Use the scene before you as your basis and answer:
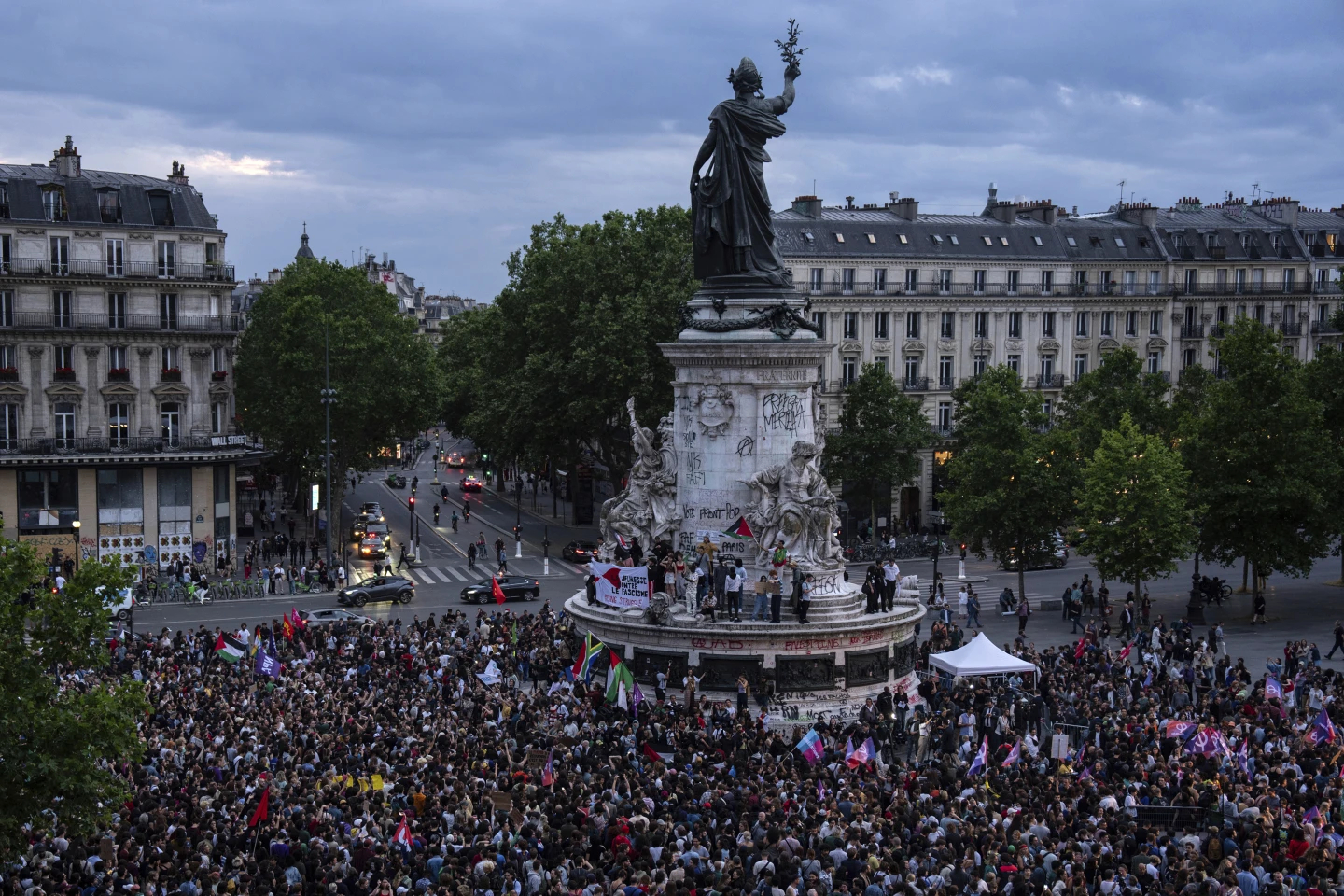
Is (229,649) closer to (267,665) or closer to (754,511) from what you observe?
(267,665)

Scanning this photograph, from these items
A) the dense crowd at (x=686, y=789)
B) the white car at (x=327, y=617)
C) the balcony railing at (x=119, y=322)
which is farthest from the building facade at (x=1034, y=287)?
the dense crowd at (x=686, y=789)

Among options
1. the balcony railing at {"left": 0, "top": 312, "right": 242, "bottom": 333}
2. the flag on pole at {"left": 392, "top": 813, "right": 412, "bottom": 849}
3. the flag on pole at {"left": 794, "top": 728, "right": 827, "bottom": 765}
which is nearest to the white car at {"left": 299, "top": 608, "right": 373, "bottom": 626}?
the balcony railing at {"left": 0, "top": 312, "right": 242, "bottom": 333}

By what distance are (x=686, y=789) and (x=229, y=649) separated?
53.9 feet

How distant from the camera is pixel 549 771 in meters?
28.3

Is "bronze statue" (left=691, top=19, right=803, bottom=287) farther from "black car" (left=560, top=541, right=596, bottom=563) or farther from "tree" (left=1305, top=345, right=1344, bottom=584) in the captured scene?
"black car" (left=560, top=541, right=596, bottom=563)

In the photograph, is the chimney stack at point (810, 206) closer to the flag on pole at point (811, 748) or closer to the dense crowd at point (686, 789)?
the dense crowd at point (686, 789)

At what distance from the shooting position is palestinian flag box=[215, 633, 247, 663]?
125ft

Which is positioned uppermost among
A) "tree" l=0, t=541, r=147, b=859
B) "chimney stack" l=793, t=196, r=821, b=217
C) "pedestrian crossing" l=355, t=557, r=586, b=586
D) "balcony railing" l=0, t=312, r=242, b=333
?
"chimney stack" l=793, t=196, r=821, b=217

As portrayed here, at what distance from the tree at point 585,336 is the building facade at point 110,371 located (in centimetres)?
1367

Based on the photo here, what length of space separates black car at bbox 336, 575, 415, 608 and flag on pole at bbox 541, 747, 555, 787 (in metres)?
29.9

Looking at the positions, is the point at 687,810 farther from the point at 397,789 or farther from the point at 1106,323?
the point at 1106,323

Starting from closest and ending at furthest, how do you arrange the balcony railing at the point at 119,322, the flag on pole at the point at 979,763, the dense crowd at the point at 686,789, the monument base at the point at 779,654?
the dense crowd at the point at 686,789
the flag on pole at the point at 979,763
the monument base at the point at 779,654
the balcony railing at the point at 119,322

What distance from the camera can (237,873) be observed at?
22078 mm

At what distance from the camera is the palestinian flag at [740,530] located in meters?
39.8
